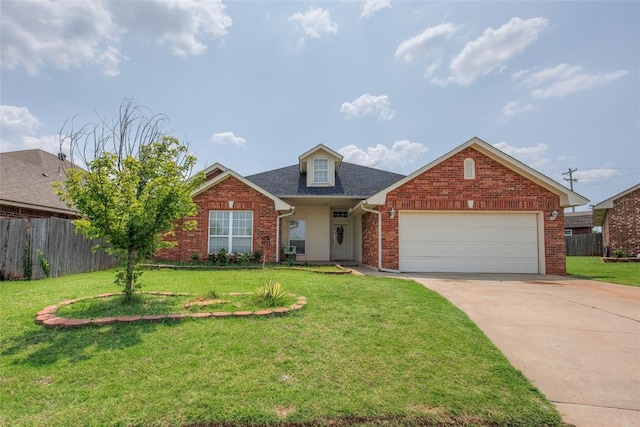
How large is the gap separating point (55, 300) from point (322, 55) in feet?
38.6

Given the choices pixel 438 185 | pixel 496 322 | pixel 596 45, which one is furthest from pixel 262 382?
pixel 596 45

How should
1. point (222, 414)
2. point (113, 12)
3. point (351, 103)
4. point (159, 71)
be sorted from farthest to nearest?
point (351, 103)
point (159, 71)
point (113, 12)
point (222, 414)

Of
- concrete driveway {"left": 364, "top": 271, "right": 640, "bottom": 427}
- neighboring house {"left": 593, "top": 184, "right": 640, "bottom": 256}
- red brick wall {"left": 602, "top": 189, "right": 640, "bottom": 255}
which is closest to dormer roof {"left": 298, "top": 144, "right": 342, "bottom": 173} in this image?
concrete driveway {"left": 364, "top": 271, "right": 640, "bottom": 427}

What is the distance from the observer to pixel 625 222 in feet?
67.4

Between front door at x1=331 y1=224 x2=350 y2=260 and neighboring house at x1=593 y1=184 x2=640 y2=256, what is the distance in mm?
16171

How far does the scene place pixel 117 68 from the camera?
12.1 metres

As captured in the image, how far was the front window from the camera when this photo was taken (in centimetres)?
1647

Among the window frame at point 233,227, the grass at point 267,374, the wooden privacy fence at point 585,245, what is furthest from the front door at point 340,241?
the wooden privacy fence at point 585,245

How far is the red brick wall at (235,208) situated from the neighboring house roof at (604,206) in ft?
52.1

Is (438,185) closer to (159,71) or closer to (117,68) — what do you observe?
(159,71)

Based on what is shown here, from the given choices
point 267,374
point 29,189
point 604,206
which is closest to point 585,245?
point 604,206

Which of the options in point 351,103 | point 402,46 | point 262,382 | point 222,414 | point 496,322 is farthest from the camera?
point 351,103

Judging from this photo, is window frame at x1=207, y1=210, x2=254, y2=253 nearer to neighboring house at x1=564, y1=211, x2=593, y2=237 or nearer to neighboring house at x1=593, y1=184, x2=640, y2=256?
neighboring house at x1=593, y1=184, x2=640, y2=256

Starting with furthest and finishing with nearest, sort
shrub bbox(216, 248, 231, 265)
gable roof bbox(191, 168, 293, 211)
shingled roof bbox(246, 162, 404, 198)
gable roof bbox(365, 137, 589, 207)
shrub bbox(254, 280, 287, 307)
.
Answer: shingled roof bbox(246, 162, 404, 198), gable roof bbox(191, 168, 293, 211), shrub bbox(216, 248, 231, 265), gable roof bbox(365, 137, 589, 207), shrub bbox(254, 280, 287, 307)
